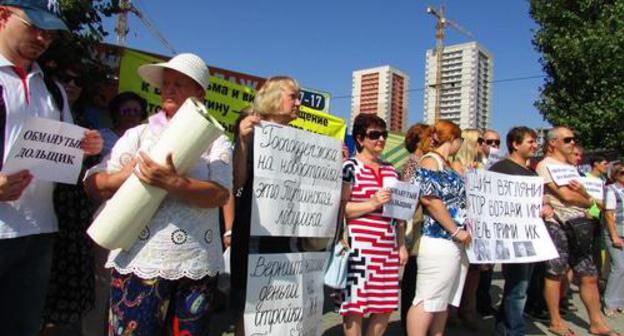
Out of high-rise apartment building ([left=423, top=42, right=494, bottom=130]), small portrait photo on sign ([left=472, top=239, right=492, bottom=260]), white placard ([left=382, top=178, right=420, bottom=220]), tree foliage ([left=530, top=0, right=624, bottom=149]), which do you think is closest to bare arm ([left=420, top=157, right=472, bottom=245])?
white placard ([left=382, top=178, right=420, bottom=220])

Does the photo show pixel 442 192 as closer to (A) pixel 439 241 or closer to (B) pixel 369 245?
(A) pixel 439 241

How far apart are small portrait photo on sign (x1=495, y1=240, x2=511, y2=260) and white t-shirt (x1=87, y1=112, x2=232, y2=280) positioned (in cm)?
266

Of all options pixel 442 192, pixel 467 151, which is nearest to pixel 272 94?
pixel 442 192

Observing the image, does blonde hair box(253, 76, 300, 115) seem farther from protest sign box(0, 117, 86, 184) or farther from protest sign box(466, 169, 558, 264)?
protest sign box(466, 169, 558, 264)

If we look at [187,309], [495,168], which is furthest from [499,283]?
[187,309]

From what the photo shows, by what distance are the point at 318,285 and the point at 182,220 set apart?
132 centimetres

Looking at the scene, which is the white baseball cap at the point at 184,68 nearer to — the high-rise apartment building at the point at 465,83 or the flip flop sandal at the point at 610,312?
the flip flop sandal at the point at 610,312

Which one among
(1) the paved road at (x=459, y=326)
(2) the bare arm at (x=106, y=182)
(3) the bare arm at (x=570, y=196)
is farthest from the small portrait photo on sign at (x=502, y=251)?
(2) the bare arm at (x=106, y=182)

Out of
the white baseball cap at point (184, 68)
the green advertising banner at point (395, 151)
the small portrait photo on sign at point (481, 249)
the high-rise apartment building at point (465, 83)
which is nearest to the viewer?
the white baseball cap at point (184, 68)

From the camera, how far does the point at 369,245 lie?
3.55m

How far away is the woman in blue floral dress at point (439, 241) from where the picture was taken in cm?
378

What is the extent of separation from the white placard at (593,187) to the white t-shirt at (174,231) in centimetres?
389

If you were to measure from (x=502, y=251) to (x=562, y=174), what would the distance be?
1063 mm

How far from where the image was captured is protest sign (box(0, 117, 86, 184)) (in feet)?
6.45
